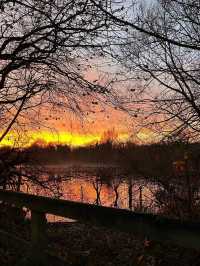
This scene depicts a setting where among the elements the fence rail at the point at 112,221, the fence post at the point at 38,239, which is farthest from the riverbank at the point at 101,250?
the fence rail at the point at 112,221

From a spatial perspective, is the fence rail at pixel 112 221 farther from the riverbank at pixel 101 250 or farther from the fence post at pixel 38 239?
the riverbank at pixel 101 250

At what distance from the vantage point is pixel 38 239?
516 centimetres

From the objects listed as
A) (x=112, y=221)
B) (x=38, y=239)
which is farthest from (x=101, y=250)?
(x=112, y=221)

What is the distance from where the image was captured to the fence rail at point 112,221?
3.45 meters

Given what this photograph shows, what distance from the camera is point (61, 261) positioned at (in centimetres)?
472

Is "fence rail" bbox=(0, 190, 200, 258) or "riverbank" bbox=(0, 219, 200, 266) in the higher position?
"fence rail" bbox=(0, 190, 200, 258)

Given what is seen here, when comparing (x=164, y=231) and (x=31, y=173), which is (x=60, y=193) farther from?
(x=164, y=231)

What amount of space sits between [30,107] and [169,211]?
4.35 m

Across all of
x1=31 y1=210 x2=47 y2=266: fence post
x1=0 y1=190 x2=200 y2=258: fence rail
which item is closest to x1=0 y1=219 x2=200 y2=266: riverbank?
x1=31 y1=210 x2=47 y2=266: fence post

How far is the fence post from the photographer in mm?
5064

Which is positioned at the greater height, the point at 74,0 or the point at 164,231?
the point at 74,0

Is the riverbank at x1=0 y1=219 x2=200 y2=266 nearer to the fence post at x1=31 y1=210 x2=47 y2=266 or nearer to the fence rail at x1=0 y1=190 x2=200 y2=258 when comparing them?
Result: the fence post at x1=31 y1=210 x2=47 y2=266

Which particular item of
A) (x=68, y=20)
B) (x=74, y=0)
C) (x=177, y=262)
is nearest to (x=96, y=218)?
(x=177, y=262)

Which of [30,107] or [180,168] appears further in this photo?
[30,107]
